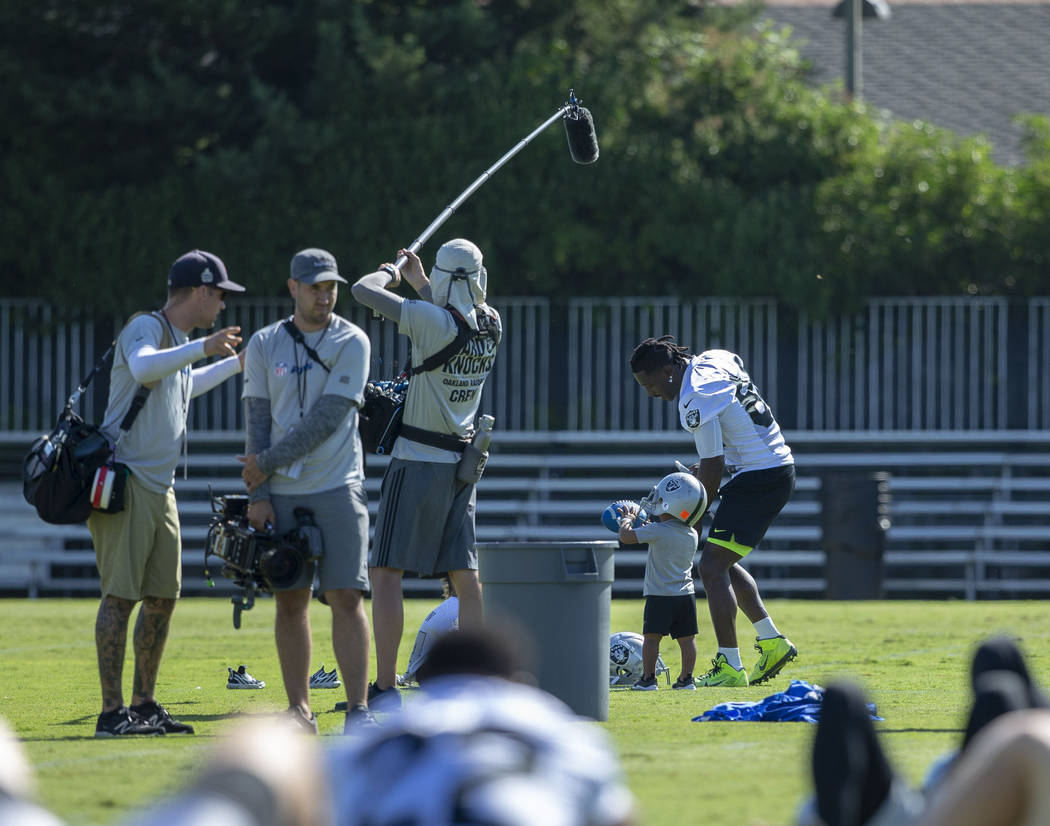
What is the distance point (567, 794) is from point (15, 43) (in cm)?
2072

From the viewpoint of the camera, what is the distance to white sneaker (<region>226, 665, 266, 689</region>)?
10.4 meters

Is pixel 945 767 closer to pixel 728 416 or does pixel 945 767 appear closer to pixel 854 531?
pixel 728 416

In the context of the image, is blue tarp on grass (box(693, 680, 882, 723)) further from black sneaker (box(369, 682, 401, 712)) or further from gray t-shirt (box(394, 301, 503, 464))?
gray t-shirt (box(394, 301, 503, 464))

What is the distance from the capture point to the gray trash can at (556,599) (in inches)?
314

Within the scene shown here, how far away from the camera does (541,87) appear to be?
22344 millimetres

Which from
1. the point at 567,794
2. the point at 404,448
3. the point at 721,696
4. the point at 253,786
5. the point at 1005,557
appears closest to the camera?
the point at 253,786

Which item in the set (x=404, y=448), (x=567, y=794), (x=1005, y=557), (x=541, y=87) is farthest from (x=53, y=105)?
(x=567, y=794)

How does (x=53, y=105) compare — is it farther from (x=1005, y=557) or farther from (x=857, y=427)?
(x=1005, y=557)

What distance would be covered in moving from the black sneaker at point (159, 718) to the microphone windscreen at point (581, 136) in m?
5.36

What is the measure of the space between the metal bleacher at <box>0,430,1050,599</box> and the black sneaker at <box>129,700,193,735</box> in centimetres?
1238

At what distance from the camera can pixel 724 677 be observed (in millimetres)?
10359

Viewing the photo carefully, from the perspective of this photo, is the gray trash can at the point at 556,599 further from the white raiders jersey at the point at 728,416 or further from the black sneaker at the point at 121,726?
the white raiders jersey at the point at 728,416

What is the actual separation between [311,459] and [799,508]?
1375 centimetres

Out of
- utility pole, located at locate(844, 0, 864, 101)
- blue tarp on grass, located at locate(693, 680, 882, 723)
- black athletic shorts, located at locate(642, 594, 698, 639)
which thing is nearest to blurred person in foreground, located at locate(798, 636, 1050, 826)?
blue tarp on grass, located at locate(693, 680, 882, 723)
